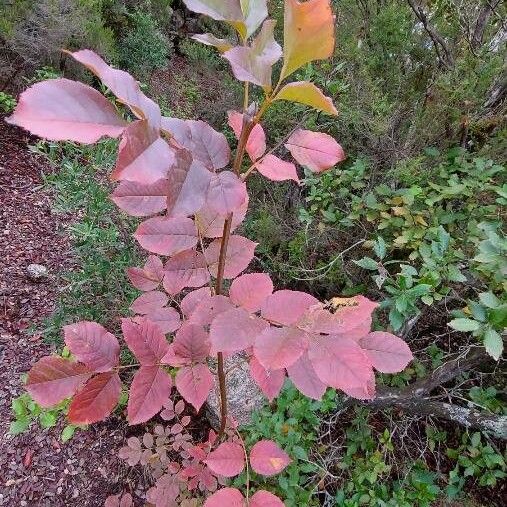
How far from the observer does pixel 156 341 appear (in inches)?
35.4

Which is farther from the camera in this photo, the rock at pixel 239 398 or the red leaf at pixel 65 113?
the rock at pixel 239 398

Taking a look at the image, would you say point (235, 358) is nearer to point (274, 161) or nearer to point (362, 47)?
point (274, 161)

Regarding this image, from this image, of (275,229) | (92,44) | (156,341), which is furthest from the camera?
(92,44)

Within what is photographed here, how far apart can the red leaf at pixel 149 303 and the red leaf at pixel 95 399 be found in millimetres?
288

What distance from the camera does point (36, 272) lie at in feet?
8.39

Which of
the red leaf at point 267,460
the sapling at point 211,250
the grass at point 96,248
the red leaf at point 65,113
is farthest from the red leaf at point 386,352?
the grass at point 96,248

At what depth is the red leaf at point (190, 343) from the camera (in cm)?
90

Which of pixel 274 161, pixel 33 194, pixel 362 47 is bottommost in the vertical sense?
pixel 33 194

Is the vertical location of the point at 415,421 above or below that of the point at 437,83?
below

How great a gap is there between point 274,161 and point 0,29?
3.44 meters

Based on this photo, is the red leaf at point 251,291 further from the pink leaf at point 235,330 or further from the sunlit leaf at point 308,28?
the sunlit leaf at point 308,28

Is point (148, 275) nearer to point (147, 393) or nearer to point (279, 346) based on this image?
point (147, 393)

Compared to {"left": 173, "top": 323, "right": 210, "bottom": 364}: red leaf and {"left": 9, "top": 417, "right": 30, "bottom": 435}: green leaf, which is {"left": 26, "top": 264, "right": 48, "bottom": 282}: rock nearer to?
{"left": 9, "top": 417, "right": 30, "bottom": 435}: green leaf

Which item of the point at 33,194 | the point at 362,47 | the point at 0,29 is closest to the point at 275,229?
the point at 362,47
